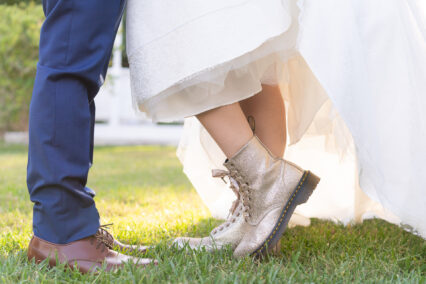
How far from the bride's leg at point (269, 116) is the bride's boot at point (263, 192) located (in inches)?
7.6

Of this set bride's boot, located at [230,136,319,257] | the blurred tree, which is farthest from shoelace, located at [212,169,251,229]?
the blurred tree

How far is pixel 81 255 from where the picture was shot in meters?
1.04

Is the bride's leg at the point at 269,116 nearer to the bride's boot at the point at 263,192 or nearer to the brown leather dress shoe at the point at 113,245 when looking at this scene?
the bride's boot at the point at 263,192

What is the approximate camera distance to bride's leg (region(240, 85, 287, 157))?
1355 millimetres

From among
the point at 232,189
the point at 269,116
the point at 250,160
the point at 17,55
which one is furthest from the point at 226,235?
the point at 17,55

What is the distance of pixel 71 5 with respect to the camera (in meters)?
1.00

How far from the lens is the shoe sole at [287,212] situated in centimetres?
113

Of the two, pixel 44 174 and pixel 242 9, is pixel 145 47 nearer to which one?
pixel 242 9

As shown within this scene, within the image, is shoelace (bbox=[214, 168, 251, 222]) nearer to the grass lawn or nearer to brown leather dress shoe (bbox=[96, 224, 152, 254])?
the grass lawn

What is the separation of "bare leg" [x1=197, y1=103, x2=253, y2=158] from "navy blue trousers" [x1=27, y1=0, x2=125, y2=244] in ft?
0.97

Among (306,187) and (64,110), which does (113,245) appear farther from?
(306,187)

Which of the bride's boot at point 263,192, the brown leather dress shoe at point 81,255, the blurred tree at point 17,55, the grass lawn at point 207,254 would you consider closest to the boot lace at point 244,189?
the bride's boot at point 263,192

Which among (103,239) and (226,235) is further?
(226,235)

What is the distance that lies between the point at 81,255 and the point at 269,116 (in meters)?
0.64
